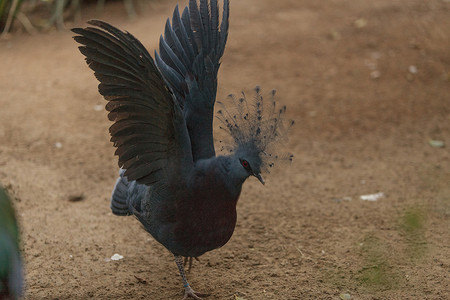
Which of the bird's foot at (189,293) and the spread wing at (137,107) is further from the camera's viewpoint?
the bird's foot at (189,293)

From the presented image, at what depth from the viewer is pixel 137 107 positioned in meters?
2.65

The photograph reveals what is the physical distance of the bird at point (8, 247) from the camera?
1.41m

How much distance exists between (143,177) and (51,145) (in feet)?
8.39

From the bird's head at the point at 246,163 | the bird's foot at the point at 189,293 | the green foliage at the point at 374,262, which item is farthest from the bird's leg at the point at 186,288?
the green foliage at the point at 374,262

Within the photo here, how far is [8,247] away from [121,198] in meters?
1.85

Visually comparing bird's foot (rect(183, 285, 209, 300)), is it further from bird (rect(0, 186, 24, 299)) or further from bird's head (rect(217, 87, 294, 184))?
bird (rect(0, 186, 24, 299))

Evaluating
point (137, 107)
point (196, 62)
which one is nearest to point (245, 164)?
point (137, 107)

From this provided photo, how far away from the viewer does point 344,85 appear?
253 inches

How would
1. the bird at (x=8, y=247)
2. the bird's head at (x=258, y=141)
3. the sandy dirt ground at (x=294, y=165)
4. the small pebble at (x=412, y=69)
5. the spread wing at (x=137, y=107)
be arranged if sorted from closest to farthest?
the bird at (x=8, y=247) < the spread wing at (x=137, y=107) < the bird's head at (x=258, y=141) < the sandy dirt ground at (x=294, y=165) < the small pebble at (x=412, y=69)

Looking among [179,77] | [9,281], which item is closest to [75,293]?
[179,77]

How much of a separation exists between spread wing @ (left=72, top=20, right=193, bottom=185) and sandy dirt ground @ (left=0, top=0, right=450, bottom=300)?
84cm

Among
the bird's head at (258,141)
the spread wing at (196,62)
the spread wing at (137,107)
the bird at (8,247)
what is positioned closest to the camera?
the bird at (8,247)

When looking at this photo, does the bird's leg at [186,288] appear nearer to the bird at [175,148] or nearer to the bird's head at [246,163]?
the bird at [175,148]

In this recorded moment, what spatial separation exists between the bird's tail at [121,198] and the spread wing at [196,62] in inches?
22.0
